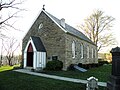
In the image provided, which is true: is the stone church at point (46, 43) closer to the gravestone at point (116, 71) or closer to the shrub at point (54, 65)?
the shrub at point (54, 65)

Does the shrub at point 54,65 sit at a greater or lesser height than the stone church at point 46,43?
lesser

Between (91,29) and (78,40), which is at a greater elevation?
(91,29)

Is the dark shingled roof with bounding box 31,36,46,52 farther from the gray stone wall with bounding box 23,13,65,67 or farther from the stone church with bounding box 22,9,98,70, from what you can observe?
the gray stone wall with bounding box 23,13,65,67

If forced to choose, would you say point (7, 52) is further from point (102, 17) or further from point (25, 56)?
point (25, 56)

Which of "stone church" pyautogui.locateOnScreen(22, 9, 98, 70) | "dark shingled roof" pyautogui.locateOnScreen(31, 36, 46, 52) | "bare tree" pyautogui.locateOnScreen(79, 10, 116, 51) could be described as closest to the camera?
"stone church" pyautogui.locateOnScreen(22, 9, 98, 70)

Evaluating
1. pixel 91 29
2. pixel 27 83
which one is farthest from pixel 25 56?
pixel 91 29

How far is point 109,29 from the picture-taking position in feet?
186

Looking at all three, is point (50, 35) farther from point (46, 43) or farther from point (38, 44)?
point (38, 44)

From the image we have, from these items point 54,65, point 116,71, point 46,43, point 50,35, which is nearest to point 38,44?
point 46,43

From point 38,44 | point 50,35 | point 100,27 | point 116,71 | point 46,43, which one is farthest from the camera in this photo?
point 100,27

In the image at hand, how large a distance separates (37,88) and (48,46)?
14.5 meters

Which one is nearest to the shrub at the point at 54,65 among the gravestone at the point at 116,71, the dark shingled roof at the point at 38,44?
the dark shingled roof at the point at 38,44

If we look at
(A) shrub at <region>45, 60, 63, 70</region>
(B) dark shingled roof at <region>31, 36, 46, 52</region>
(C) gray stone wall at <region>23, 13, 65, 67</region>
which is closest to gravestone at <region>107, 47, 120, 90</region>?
(A) shrub at <region>45, 60, 63, 70</region>

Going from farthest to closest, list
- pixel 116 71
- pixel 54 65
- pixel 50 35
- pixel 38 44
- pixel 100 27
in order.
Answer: pixel 100 27 → pixel 50 35 → pixel 38 44 → pixel 54 65 → pixel 116 71
